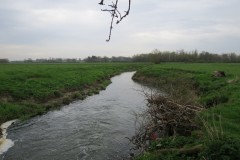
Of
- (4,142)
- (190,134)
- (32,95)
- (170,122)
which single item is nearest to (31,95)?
(32,95)

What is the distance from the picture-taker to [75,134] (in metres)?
16.2

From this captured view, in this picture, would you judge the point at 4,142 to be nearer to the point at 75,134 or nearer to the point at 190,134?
the point at 75,134

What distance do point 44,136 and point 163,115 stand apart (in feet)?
20.9

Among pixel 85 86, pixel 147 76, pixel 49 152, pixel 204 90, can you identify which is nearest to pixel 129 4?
pixel 49 152

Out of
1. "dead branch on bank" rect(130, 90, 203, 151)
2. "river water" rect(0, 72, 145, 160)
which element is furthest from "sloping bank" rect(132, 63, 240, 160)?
"river water" rect(0, 72, 145, 160)

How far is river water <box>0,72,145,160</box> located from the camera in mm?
13109

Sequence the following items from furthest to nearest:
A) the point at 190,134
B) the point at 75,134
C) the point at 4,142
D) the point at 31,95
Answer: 1. the point at 31,95
2. the point at 75,134
3. the point at 4,142
4. the point at 190,134

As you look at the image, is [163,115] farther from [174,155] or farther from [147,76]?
[147,76]

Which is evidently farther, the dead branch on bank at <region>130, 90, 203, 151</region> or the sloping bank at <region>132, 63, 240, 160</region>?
the dead branch on bank at <region>130, 90, 203, 151</region>

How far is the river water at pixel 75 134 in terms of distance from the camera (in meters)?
13.1

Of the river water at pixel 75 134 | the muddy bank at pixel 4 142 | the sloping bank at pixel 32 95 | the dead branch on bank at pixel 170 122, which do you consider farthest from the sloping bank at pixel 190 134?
the sloping bank at pixel 32 95

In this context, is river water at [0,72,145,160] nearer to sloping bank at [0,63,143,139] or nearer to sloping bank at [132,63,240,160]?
sloping bank at [0,63,143,139]

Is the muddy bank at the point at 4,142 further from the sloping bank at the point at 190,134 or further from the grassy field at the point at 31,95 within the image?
the sloping bank at the point at 190,134

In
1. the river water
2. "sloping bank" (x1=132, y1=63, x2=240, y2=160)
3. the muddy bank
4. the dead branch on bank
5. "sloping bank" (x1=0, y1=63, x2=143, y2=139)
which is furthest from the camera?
"sloping bank" (x1=0, y1=63, x2=143, y2=139)
